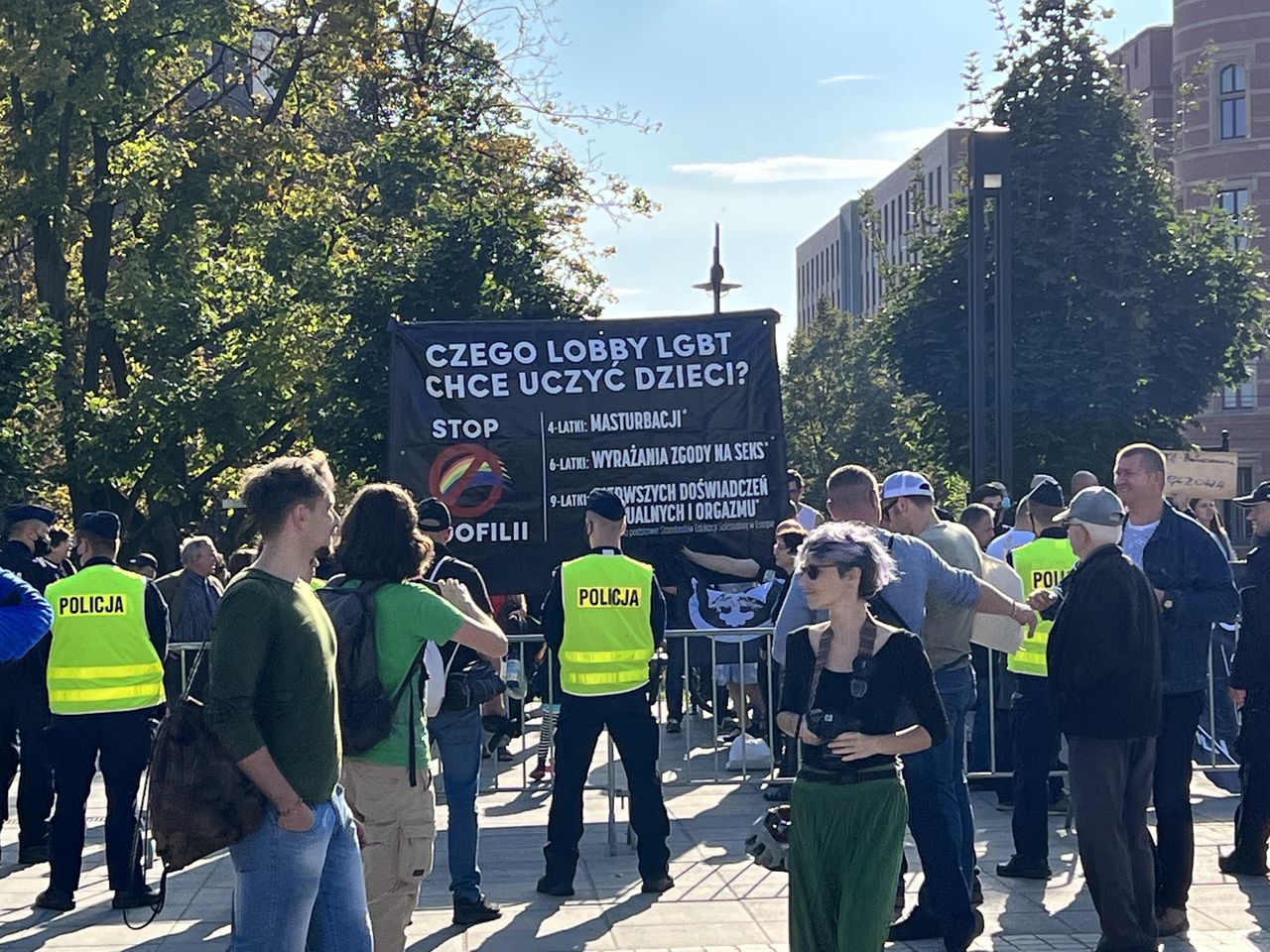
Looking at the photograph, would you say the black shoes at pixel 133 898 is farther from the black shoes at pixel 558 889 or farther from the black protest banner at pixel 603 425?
the black protest banner at pixel 603 425

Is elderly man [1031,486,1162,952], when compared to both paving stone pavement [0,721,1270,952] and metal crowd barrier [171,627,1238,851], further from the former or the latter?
metal crowd barrier [171,627,1238,851]

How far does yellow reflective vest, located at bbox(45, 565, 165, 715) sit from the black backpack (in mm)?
3021

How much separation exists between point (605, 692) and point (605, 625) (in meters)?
0.35

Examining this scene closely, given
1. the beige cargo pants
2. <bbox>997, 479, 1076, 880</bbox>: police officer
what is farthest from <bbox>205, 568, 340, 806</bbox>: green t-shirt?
<bbox>997, 479, 1076, 880</bbox>: police officer

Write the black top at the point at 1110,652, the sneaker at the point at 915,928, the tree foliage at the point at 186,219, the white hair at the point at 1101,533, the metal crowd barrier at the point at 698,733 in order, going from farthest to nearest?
the tree foliage at the point at 186,219 < the metal crowd barrier at the point at 698,733 < the sneaker at the point at 915,928 < the white hair at the point at 1101,533 < the black top at the point at 1110,652

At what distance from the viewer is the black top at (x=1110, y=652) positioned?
22.0 ft

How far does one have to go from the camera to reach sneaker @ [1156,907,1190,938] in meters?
7.45

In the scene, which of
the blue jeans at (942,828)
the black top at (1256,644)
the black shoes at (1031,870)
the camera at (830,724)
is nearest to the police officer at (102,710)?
the blue jeans at (942,828)

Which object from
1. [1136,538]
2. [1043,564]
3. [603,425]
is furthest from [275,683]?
[603,425]

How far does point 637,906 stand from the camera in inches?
324

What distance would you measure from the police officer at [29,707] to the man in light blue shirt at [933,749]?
4.55 metres

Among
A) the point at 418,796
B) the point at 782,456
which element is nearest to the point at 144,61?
the point at 782,456

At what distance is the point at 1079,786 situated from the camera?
681 cm

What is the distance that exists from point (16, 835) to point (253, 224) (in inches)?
→ 608
